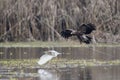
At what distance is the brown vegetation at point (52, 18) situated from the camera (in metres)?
22.0

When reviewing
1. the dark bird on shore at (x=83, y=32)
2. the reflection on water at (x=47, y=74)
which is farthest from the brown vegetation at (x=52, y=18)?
the reflection on water at (x=47, y=74)

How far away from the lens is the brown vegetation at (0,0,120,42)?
866 inches

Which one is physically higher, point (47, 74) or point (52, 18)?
point (52, 18)

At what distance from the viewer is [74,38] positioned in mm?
23391

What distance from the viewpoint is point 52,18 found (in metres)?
22.2

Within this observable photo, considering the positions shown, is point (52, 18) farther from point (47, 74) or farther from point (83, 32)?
point (47, 74)

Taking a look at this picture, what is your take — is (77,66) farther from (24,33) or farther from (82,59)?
(24,33)

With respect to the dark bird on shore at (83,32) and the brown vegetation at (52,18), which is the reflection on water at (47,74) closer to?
the dark bird on shore at (83,32)

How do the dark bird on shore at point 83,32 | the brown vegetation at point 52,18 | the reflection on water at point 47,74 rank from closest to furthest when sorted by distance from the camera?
the reflection on water at point 47,74, the dark bird on shore at point 83,32, the brown vegetation at point 52,18

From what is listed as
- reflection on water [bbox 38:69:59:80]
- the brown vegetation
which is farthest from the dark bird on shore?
the brown vegetation

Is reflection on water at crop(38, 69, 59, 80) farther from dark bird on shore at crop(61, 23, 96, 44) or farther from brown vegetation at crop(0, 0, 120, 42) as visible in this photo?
brown vegetation at crop(0, 0, 120, 42)

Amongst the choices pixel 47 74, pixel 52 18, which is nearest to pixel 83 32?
pixel 47 74

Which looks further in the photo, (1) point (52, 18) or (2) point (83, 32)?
(1) point (52, 18)

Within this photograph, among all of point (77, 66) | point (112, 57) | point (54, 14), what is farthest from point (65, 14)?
point (77, 66)
